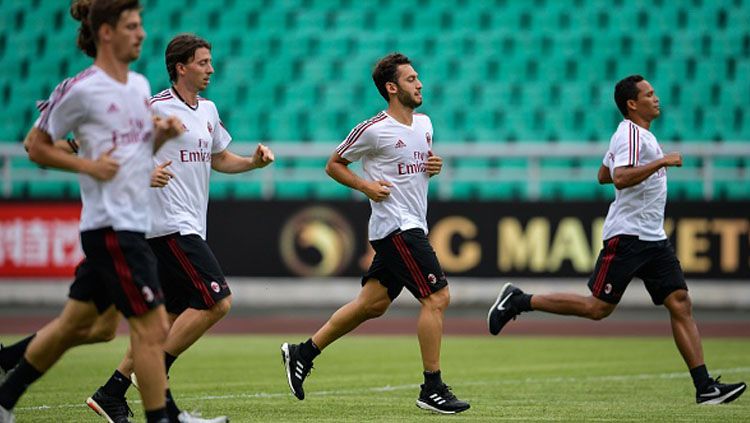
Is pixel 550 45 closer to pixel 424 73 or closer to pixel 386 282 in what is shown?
pixel 424 73

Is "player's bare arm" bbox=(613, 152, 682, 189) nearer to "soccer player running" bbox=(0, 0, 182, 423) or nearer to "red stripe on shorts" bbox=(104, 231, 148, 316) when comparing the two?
"soccer player running" bbox=(0, 0, 182, 423)

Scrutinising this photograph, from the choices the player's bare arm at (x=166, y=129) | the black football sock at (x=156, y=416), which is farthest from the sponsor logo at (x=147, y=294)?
the player's bare arm at (x=166, y=129)

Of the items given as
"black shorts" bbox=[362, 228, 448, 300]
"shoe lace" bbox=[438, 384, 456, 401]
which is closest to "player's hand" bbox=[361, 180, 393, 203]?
"black shorts" bbox=[362, 228, 448, 300]

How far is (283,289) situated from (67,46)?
662 centimetres

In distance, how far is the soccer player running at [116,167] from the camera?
635 centimetres

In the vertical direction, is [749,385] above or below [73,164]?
below

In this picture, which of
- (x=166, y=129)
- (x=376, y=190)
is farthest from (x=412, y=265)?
(x=166, y=129)

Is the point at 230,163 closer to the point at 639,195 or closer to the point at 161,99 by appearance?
the point at 161,99

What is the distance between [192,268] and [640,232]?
3.37 meters

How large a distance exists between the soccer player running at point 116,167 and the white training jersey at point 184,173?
166 cm

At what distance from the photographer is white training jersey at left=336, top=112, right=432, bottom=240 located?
904 centimetres

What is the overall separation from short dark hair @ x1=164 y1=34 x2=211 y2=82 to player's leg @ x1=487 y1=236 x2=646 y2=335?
3320 millimetres

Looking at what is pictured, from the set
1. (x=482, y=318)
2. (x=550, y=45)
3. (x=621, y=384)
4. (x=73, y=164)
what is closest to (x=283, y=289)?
(x=482, y=318)

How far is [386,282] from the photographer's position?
9.20 m
